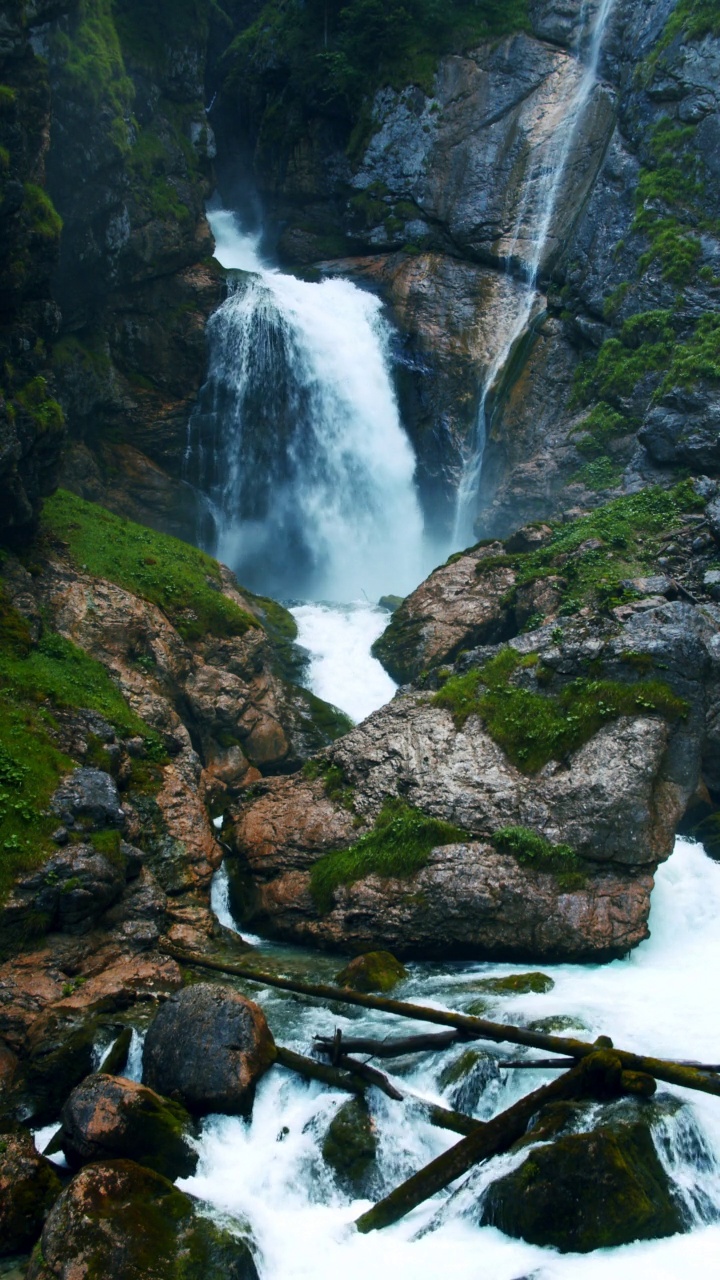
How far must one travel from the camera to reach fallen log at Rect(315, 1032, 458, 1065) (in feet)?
28.9

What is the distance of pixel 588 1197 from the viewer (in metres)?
6.55

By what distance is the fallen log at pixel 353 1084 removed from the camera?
786 cm

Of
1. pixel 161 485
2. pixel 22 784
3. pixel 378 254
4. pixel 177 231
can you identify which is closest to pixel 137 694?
pixel 22 784

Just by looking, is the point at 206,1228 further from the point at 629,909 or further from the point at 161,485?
the point at 161,485

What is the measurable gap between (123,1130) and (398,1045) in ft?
9.14

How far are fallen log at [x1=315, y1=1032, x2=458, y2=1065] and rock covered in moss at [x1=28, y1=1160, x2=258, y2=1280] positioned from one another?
2.26 metres

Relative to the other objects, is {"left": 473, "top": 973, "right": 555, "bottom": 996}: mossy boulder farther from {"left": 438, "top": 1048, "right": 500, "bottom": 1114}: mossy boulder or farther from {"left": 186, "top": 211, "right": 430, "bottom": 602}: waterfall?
{"left": 186, "top": 211, "right": 430, "bottom": 602}: waterfall

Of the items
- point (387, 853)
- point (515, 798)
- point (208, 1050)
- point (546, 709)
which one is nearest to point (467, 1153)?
point (208, 1050)

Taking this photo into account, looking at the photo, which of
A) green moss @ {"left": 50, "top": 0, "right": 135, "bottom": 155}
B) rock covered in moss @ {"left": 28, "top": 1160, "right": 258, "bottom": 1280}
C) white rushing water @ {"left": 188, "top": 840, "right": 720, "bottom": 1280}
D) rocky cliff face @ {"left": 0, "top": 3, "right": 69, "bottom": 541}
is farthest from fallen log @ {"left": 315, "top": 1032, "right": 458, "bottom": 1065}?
green moss @ {"left": 50, "top": 0, "right": 135, "bottom": 155}

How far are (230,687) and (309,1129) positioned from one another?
10950 millimetres

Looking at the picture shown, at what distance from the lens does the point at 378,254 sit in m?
34.6

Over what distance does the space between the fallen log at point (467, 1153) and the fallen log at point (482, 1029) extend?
0.34m

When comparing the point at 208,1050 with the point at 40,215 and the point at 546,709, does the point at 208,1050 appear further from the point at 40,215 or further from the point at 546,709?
the point at 40,215

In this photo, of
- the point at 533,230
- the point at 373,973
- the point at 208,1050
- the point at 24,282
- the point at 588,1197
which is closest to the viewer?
the point at 588,1197
